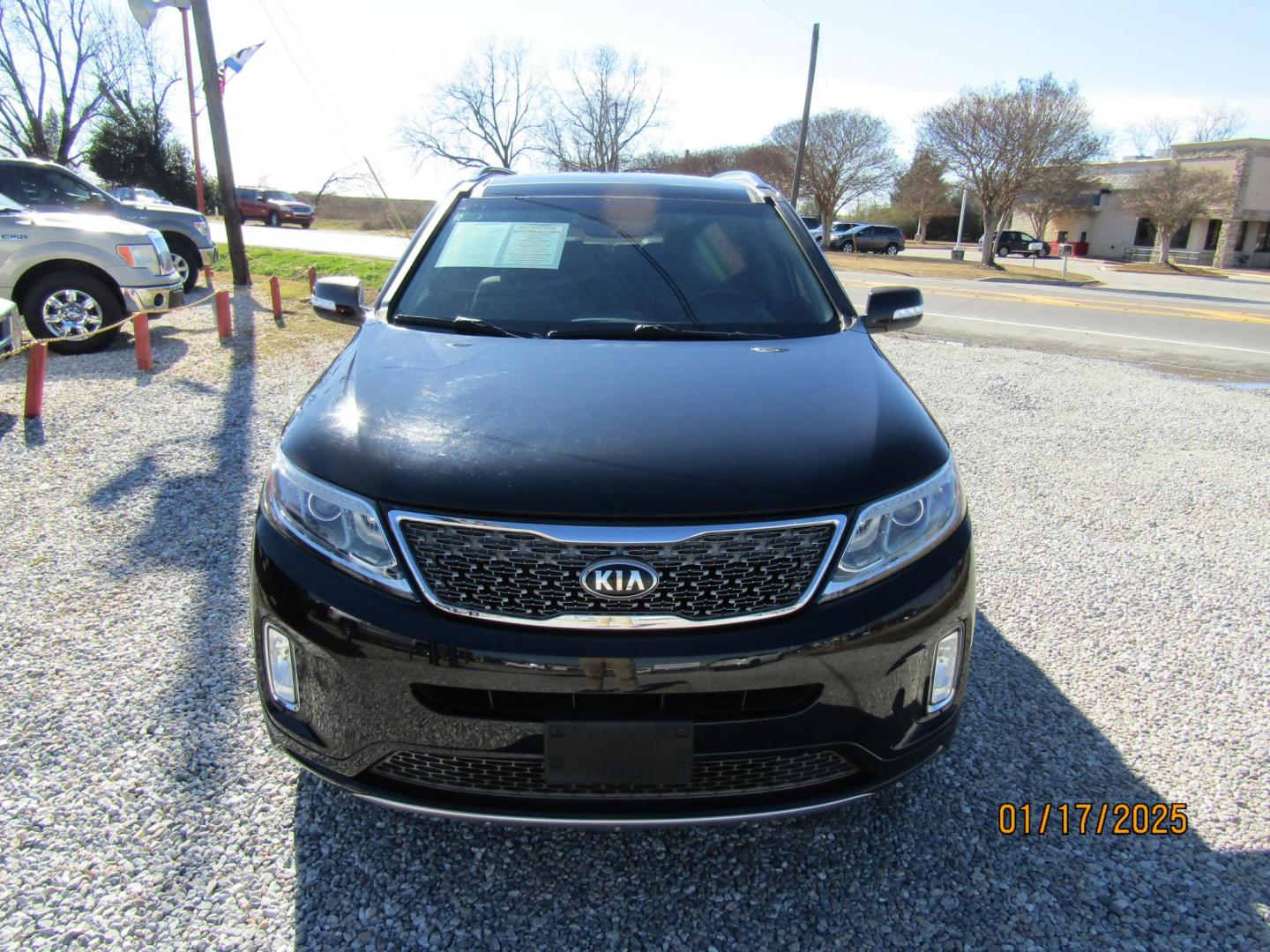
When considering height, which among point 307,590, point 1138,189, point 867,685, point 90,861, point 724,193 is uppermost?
point 1138,189

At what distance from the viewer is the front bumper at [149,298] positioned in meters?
8.38

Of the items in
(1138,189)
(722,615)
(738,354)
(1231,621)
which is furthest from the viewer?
(1138,189)

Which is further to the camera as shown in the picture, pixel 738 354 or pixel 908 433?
pixel 738 354

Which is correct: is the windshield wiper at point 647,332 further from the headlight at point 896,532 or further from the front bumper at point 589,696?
the front bumper at point 589,696

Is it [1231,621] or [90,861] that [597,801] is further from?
[1231,621]

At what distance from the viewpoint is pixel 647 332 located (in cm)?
269

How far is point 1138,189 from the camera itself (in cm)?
4641

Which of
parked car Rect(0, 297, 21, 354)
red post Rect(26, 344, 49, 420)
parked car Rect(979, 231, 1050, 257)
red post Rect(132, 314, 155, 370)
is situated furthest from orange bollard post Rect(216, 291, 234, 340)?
parked car Rect(979, 231, 1050, 257)

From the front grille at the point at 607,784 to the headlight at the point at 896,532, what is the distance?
40cm

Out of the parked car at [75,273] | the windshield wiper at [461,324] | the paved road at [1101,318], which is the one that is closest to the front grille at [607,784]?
the windshield wiper at [461,324]

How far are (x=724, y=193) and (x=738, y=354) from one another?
4.41 feet

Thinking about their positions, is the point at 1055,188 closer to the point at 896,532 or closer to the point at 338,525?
the point at 896,532

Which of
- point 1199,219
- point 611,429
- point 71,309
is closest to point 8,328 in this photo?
point 71,309

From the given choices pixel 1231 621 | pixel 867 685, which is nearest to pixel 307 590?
pixel 867 685
